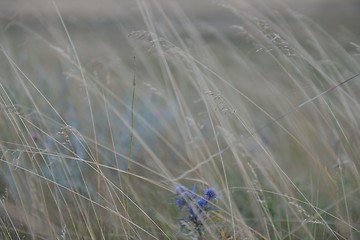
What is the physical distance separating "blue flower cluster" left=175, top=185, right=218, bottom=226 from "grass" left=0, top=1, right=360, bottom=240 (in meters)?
0.01

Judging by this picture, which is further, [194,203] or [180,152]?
[180,152]

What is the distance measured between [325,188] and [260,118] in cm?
173

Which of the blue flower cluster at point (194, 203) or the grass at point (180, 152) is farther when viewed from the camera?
the grass at point (180, 152)

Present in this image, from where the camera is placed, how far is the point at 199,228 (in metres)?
1.58

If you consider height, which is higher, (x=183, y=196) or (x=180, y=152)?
(x=183, y=196)

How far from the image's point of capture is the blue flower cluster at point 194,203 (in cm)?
157

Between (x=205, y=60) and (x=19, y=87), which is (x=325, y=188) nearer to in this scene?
(x=205, y=60)

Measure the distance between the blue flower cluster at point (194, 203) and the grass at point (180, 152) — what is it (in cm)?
1

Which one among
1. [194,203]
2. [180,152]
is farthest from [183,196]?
[180,152]

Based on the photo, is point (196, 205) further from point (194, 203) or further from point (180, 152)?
point (180, 152)

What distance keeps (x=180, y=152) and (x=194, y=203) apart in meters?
1.27

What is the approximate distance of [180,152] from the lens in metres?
2.87

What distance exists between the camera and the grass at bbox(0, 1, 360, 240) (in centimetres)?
169

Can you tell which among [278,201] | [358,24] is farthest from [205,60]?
[358,24]
